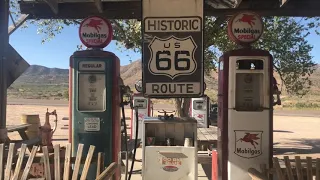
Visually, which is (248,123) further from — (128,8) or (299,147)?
(299,147)

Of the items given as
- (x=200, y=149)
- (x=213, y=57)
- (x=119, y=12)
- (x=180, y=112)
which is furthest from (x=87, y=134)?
(x=213, y=57)

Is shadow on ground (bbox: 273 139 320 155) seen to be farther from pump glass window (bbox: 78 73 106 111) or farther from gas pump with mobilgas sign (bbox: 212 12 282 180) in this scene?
pump glass window (bbox: 78 73 106 111)

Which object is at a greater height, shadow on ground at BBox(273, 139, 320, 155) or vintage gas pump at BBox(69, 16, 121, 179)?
vintage gas pump at BBox(69, 16, 121, 179)

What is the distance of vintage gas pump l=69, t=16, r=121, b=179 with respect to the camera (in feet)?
14.9

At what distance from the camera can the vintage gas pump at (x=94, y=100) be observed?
454cm

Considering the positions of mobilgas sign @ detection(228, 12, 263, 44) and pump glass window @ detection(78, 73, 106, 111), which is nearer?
mobilgas sign @ detection(228, 12, 263, 44)

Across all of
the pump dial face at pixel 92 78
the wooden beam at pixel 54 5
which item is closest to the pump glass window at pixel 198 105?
the wooden beam at pixel 54 5

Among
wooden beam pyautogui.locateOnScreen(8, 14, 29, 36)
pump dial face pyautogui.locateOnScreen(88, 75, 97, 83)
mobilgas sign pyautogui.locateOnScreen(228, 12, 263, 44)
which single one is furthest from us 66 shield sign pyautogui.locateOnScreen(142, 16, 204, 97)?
wooden beam pyautogui.locateOnScreen(8, 14, 29, 36)

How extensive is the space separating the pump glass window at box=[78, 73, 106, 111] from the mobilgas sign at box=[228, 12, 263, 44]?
5.28 feet

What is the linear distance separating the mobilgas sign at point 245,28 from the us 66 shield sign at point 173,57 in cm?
80

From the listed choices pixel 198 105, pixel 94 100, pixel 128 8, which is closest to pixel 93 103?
pixel 94 100

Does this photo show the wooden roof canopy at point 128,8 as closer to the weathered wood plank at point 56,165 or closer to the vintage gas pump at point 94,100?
the vintage gas pump at point 94,100

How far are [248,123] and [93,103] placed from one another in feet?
5.95

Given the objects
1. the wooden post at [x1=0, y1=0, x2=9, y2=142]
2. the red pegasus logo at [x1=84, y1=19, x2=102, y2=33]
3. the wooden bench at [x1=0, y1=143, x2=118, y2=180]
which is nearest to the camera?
the wooden bench at [x1=0, y1=143, x2=118, y2=180]
